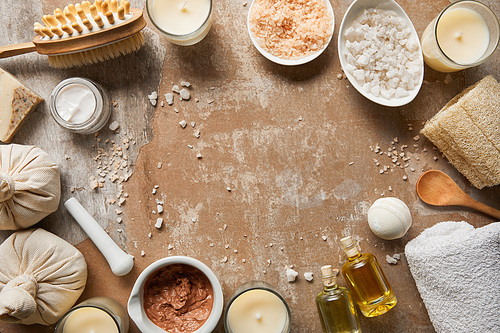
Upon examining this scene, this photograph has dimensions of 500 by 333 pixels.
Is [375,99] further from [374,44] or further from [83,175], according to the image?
[83,175]

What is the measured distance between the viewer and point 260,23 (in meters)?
1.12

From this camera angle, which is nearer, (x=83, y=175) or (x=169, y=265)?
(x=169, y=265)

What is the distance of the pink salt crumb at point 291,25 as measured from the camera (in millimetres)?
1110

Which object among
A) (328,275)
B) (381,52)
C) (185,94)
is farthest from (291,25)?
(328,275)

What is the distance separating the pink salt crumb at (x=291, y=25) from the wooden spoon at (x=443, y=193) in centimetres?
50

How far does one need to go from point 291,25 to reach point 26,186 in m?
0.85

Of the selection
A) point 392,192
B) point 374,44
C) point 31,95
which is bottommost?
point 392,192

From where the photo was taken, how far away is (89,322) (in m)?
1.02

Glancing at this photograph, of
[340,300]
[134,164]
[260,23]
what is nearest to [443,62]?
[260,23]

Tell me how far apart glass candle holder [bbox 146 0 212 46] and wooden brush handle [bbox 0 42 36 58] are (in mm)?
365

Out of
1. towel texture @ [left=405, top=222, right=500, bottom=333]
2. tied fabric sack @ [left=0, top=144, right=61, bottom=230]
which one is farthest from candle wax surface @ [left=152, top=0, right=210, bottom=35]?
towel texture @ [left=405, top=222, right=500, bottom=333]

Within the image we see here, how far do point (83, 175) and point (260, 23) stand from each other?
69cm

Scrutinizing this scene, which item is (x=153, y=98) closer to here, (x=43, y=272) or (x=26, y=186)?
(x=26, y=186)

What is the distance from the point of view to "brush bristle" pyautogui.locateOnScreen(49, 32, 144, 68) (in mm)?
1118
